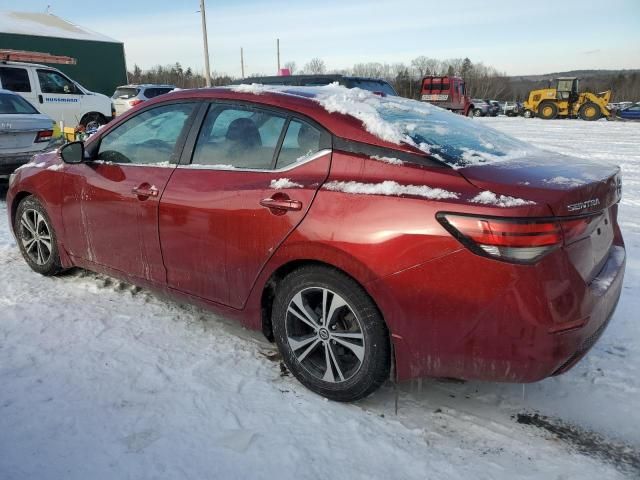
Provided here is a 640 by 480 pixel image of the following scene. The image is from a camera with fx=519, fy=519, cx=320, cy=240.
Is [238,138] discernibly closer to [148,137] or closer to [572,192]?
[148,137]

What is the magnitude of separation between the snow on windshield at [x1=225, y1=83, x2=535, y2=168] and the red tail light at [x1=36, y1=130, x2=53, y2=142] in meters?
6.15

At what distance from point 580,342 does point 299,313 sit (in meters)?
1.31

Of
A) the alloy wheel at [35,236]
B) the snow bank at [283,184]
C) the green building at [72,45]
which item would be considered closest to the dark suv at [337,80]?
the alloy wheel at [35,236]

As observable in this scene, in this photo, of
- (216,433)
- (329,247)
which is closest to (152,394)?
(216,433)

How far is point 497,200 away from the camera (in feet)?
6.94

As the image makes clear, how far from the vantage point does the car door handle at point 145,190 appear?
126 inches

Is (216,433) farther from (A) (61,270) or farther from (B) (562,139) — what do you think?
(B) (562,139)

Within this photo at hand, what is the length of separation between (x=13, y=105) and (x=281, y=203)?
7699 millimetres

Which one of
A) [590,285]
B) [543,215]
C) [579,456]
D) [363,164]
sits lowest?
[579,456]

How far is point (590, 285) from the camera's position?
2.28 m

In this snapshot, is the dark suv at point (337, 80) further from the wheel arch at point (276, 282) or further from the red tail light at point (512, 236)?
the red tail light at point (512, 236)

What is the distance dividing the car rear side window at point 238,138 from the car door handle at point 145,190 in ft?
1.03

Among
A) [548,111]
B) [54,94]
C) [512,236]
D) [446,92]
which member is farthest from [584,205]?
[548,111]

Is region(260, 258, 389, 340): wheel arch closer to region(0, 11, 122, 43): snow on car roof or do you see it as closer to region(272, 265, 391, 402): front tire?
region(272, 265, 391, 402): front tire
